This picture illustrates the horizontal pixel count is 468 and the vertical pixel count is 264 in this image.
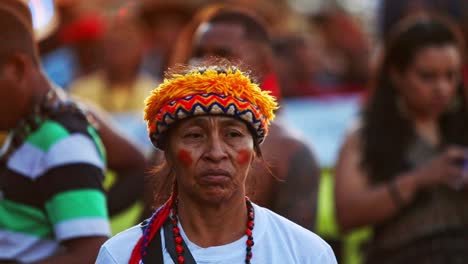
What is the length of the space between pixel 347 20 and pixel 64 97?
962cm

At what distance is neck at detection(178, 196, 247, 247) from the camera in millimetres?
3387

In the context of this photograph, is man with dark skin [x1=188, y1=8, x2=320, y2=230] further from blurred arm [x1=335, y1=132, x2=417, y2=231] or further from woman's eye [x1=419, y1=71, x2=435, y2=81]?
woman's eye [x1=419, y1=71, x2=435, y2=81]

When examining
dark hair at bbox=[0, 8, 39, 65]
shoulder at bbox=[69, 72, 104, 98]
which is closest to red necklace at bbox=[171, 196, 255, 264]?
dark hair at bbox=[0, 8, 39, 65]

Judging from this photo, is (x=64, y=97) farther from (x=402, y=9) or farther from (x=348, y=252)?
(x=402, y=9)

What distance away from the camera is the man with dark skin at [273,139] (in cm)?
505

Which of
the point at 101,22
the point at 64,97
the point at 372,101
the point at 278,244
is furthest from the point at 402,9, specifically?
the point at 278,244

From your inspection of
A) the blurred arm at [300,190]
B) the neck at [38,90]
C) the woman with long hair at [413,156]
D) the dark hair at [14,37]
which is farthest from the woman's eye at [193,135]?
the woman with long hair at [413,156]

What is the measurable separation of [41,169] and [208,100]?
3.26 ft

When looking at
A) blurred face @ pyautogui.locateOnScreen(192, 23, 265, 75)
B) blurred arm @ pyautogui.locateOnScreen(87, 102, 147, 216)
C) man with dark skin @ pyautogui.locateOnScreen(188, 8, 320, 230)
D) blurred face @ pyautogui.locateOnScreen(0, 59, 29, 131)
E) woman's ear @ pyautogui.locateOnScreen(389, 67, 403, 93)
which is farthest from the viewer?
woman's ear @ pyautogui.locateOnScreen(389, 67, 403, 93)

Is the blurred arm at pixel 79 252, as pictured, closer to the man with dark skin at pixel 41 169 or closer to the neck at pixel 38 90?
the man with dark skin at pixel 41 169

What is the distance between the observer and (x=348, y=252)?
7.65 metres

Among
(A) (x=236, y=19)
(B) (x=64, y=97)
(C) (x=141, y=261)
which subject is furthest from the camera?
(A) (x=236, y=19)

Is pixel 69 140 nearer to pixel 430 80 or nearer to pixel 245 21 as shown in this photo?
pixel 245 21

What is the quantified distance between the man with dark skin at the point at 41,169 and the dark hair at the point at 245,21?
144 cm
